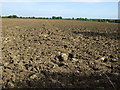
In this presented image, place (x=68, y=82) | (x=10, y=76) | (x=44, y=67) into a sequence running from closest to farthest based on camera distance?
(x=68, y=82) → (x=10, y=76) → (x=44, y=67)

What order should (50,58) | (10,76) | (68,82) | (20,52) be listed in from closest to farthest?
(68,82) → (10,76) → (50,58) → (20,52)

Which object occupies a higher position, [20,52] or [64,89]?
[20,52]

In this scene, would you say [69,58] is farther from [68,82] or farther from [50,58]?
[68,82]

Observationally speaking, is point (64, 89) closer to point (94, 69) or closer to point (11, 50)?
point (94, 69)

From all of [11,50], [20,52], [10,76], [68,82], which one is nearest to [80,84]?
[68,82]

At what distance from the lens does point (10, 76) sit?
2779 mm

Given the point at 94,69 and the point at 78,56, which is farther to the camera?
the point at 78,56

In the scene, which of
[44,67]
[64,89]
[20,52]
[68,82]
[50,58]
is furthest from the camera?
[20,52]

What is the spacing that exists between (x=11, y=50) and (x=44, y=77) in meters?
1.93

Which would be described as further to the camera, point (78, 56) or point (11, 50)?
point (11, 50)

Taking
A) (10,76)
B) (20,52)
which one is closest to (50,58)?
(20,52)

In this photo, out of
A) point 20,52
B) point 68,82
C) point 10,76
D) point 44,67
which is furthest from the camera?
point 20,52

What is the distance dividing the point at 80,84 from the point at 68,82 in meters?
0.18

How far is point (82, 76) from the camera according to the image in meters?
2.84
